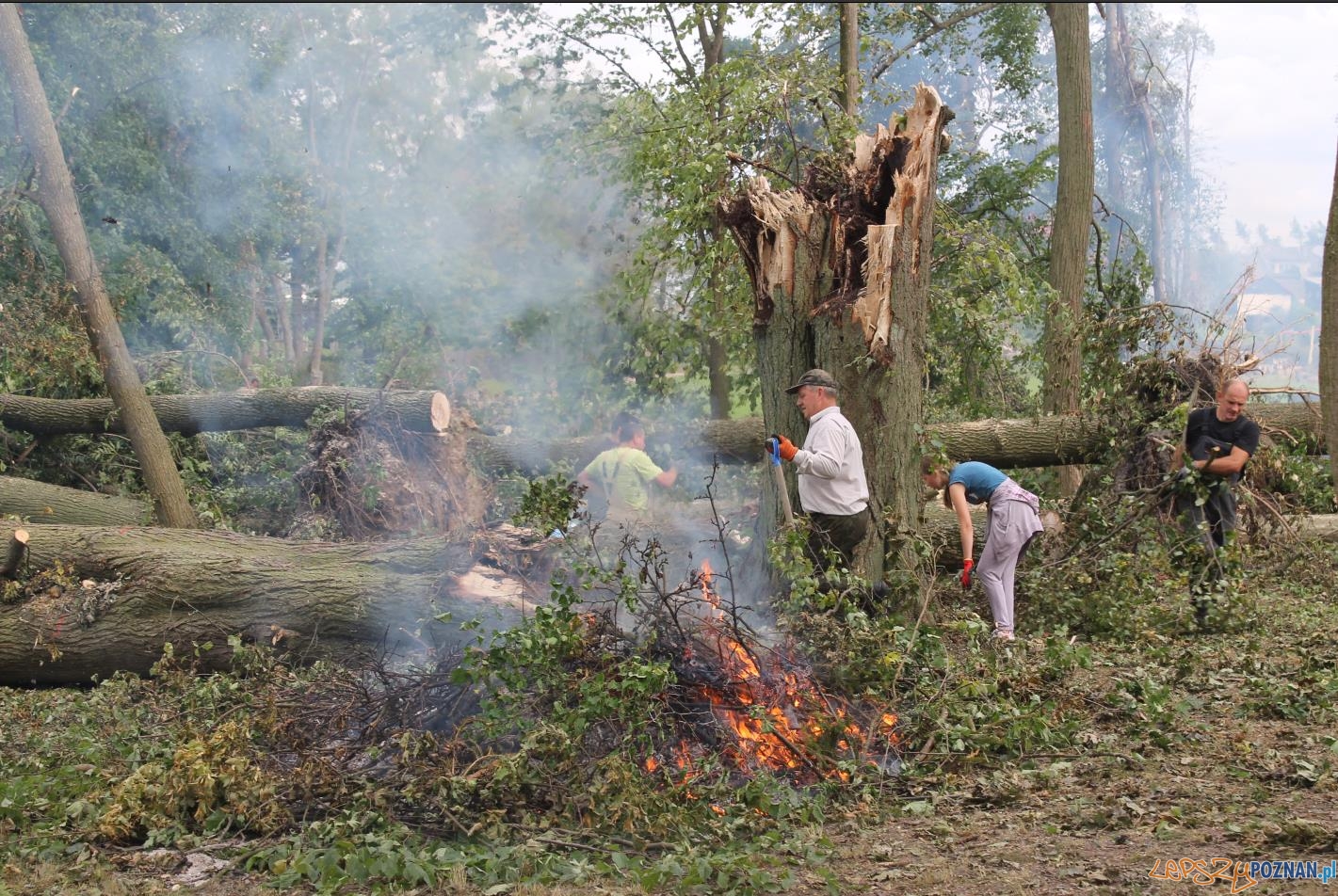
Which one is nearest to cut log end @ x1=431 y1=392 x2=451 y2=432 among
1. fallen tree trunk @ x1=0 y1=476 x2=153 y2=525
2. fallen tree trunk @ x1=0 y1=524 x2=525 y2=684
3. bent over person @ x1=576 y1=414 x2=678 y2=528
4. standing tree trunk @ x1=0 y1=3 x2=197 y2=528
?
bent over person @ x1=576 y1=414 x2=678 y2=528

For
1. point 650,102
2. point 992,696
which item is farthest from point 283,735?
point 650,102

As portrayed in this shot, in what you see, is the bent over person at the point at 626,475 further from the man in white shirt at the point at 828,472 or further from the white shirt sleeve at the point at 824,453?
the white shirt sleeve at the point at 824,453

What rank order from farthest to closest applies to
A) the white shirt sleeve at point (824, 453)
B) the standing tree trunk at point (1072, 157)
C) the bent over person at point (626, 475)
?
the standing tree trunk at point (1072, 157)
the bent over person at point (626, 475)
the white shirt sleeve at point (824, 453)

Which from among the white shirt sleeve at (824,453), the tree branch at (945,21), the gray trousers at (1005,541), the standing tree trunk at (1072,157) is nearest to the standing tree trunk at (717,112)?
the tree branch at (945,21)

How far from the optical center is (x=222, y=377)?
1606cm

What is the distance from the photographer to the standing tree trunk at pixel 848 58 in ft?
34.8

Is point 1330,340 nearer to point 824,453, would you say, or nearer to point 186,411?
point 824,453

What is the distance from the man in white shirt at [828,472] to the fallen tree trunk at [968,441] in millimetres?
1655

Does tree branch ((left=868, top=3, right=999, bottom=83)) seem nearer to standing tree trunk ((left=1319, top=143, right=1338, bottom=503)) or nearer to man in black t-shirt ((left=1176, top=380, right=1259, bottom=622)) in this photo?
man in black t-shirt ((left=1176, top=380, right=1259, bottom=622))

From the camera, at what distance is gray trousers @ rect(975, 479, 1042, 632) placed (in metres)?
6.56

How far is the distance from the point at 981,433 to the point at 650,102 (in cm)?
527

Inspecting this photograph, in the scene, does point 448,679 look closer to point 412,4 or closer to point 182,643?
point 182,643

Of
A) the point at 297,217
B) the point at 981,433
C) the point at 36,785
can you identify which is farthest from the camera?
the point at 297,217

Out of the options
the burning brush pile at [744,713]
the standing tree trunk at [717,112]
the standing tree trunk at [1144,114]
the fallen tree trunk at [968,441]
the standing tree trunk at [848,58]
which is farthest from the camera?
the standing tree trunk at [1144,114]
